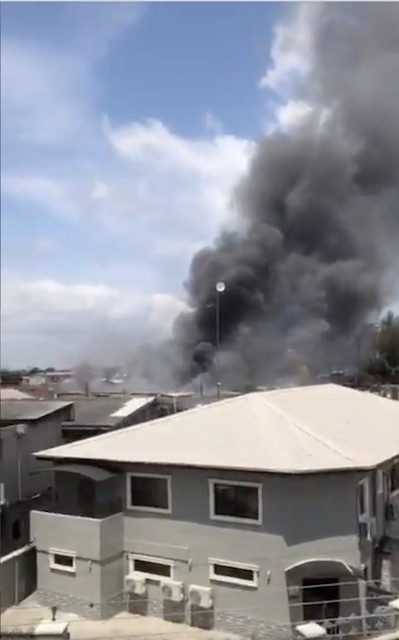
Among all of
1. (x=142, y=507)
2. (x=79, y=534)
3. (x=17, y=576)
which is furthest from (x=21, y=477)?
(x=142, y=507)

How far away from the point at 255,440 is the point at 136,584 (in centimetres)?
139

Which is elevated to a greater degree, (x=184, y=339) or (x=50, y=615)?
(x=184, y=339)

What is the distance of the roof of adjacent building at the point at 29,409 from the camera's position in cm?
655

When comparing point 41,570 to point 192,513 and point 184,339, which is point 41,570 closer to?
point 192,513

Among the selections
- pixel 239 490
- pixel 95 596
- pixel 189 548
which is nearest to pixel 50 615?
pixel 95 596

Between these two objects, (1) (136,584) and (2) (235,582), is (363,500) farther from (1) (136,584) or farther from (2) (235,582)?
(1) (136,584)

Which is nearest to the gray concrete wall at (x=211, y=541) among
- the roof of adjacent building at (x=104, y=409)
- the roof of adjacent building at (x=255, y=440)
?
the roof of adjacent building at (x=255, y=440)

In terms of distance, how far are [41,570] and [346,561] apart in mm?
2297

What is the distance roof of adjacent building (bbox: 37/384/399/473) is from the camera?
479cm

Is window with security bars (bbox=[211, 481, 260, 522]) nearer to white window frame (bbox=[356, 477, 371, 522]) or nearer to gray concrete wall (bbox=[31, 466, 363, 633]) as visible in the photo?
gray concrete wall (bbox=[31, 466, 363, 633])

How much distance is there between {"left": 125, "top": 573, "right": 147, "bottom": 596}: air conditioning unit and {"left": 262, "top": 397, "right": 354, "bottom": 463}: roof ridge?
Answer: 5.41 ft

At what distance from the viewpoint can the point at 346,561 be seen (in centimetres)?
465

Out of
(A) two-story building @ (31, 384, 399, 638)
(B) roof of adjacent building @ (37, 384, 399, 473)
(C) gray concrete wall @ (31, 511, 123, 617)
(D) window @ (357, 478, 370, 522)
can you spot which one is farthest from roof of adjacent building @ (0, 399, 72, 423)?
(D) window @ (357, 478, 370, 522)

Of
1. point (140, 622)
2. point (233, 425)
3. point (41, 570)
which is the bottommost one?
point (140, 622)
